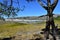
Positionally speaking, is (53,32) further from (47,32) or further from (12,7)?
(12,7)

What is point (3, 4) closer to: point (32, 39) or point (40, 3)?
point (40, 3)

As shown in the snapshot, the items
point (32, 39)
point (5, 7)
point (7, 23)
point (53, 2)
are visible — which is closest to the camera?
point (53, 2)

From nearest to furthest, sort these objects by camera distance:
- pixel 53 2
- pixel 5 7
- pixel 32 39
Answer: pixel 53 2 → pixel 5 7 → pixel 32 39

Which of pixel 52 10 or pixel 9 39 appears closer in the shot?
pixel 52 10

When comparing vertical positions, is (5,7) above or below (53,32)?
above

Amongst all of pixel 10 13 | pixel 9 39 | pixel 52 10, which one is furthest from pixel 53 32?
pixel 9 39

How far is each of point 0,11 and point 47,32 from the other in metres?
3.40

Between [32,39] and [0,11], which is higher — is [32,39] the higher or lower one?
the lower one

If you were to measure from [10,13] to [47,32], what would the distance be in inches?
112

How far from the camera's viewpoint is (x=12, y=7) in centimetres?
1731

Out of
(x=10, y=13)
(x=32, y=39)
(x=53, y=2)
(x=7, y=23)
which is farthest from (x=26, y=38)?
(x=7, y=23)

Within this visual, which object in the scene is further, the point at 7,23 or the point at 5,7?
the point at 7,23

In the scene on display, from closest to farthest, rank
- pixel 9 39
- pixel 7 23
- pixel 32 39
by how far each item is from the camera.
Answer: pixel 32 39
pixel 9 39
pixel 7 23

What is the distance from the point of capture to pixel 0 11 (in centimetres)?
1691
